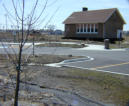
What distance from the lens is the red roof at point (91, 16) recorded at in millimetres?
35728

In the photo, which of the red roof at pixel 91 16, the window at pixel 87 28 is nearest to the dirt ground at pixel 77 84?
the red roof at pixel 91 16

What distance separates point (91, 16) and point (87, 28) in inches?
108

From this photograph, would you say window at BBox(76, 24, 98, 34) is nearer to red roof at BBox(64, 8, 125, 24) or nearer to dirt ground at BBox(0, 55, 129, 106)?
red roof at BBox(64, 8, 125, 24)

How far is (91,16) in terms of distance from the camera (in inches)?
1507

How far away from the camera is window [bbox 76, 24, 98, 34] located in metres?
36.4

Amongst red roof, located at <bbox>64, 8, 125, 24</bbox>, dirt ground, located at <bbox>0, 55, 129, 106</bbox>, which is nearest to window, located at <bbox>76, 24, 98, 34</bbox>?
red roof, located at <bbox>64, 8, 125, 24</bbox>

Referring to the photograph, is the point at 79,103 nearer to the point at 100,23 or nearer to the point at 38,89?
the point at 38,89

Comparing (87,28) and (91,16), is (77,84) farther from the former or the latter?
(91,16)

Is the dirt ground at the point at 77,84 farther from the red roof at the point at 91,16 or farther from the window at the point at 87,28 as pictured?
the window at the point at 87,28

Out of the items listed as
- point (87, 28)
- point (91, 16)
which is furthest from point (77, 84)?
point (91, 16)

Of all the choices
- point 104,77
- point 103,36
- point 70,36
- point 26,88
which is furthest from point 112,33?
point 26,88

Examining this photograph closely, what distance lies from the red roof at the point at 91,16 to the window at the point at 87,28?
2.48ft

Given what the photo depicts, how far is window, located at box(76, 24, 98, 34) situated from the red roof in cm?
76

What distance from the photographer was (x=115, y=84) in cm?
711
